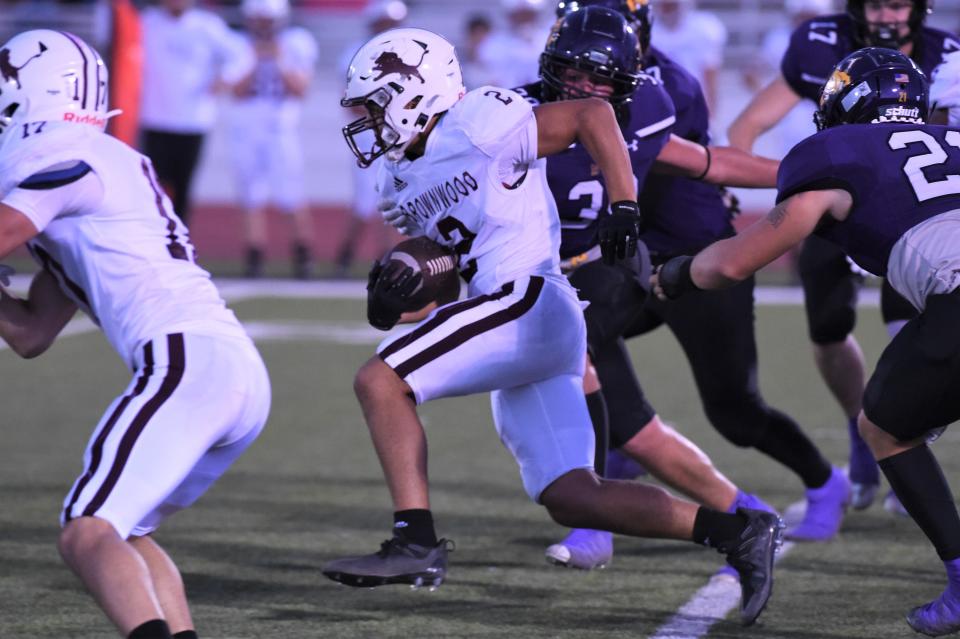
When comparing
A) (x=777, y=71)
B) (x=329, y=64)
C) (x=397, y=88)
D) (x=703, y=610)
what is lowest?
(x=329, y=64)

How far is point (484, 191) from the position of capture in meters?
3.96

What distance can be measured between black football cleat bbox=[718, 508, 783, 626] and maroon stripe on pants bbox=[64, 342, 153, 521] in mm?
1495

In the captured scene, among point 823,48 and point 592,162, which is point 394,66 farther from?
point 823,48

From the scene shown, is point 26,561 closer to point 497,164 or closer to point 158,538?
point 158,538

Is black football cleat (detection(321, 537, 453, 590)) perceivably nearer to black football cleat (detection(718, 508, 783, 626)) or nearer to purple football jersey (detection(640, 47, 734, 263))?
black football cleat (detection(718, 508, 783, 626))

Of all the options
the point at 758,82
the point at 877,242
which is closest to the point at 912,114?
the point at 877,242

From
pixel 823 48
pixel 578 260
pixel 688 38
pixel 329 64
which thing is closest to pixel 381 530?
pixel 578 260

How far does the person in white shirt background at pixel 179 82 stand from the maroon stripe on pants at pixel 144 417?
843 centimetres

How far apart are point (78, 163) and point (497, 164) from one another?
983 millimetres

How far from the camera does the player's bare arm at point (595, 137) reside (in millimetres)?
3957

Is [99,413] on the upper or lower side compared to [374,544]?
lower

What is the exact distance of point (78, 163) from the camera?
11.6ft

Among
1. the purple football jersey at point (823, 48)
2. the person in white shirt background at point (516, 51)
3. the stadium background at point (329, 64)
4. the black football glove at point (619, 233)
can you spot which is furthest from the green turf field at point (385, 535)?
the stadium background at point (329, 64)

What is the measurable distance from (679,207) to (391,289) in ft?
4.85
